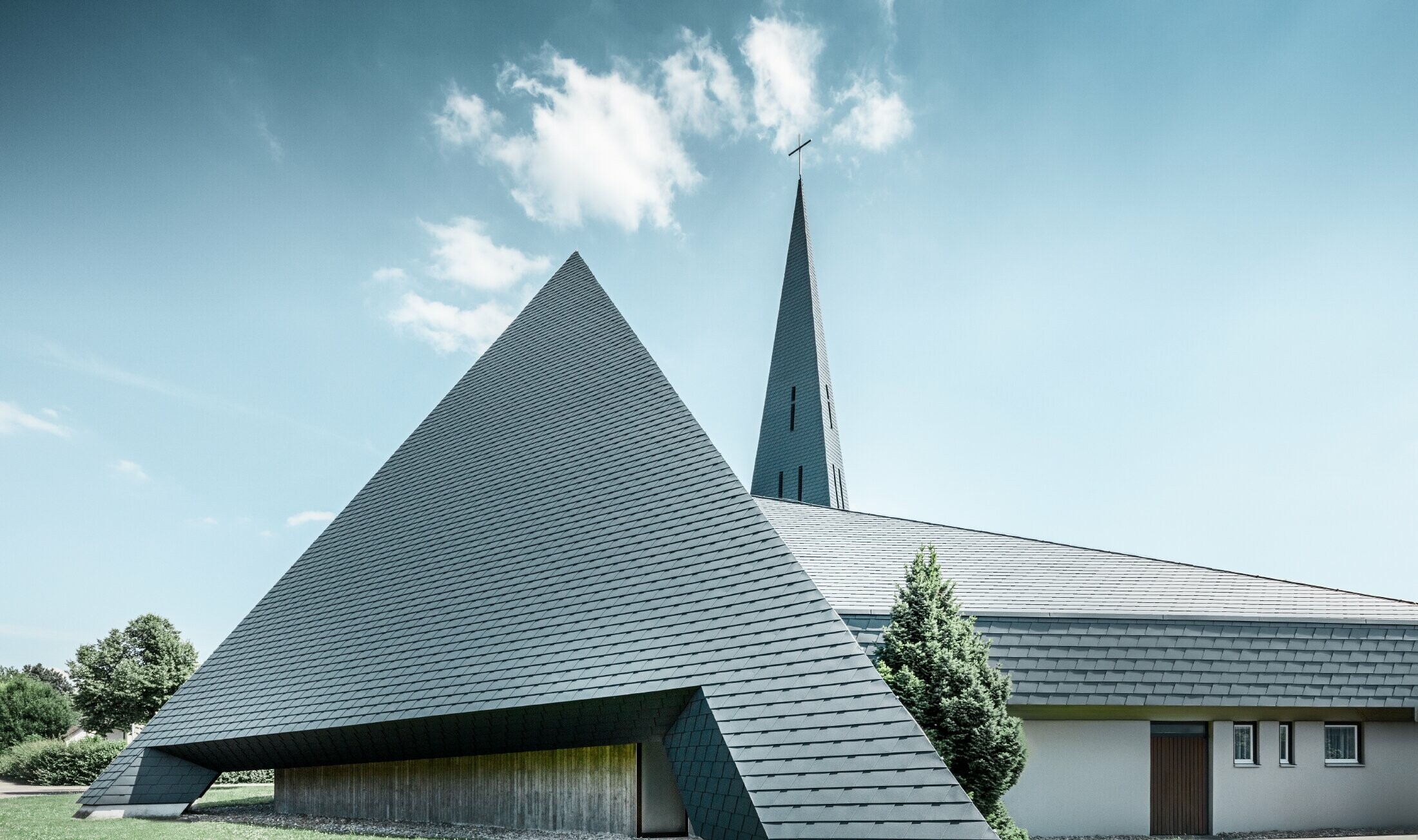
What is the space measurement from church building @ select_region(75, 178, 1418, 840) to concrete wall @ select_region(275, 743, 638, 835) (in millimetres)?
41

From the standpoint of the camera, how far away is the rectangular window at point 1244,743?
13266 mm

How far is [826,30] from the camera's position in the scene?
18938 millimetres

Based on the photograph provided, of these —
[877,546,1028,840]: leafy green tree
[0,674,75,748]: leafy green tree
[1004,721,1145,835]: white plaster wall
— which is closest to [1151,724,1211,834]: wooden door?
[1004,721,1145,835]: white plaster wall

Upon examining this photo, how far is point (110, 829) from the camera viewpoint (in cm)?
1174

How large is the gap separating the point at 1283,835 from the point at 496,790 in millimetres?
12065

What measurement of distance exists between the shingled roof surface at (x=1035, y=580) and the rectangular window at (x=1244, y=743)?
2.01 m

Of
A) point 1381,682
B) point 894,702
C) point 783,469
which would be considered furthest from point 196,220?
point 1381,682

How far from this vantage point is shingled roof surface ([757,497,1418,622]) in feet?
41.3

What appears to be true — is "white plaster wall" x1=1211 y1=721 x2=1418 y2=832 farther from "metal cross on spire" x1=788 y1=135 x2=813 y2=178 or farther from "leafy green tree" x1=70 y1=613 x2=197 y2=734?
"leafy green tree" x1=70 y1=613 x2=197 y2=734

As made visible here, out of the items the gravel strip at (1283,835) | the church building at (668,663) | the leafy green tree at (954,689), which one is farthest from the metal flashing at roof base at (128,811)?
the gravel strip at (1283,835)

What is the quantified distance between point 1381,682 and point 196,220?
21.6m

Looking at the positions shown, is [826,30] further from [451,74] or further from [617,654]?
[617,654]

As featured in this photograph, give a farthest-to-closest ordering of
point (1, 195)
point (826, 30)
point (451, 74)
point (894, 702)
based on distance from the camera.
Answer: point (826, 30) → point (451, 74) → point (1, 195) → point (894, 702)

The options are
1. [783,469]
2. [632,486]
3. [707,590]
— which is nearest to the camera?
[707,590]
